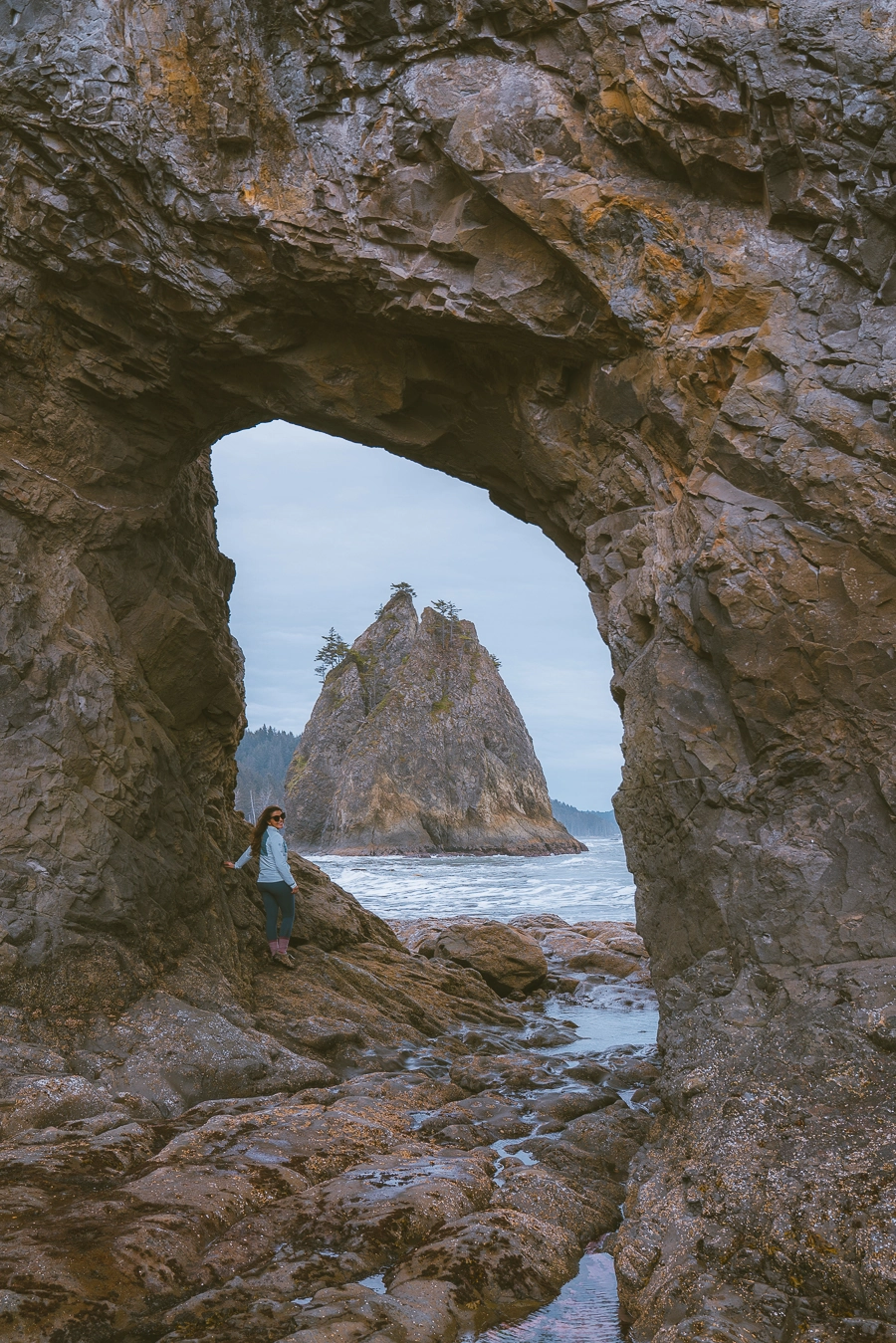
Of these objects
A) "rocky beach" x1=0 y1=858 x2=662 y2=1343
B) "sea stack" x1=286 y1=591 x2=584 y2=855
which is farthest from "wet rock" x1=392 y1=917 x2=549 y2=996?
"sea stack" x1=286 y1=591 x2=584 y2=855

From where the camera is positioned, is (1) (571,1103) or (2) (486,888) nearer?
(1) (571,1103)

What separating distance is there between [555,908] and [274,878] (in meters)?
18.1

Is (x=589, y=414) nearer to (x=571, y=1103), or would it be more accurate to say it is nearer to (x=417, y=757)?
(x=571, y=1103)

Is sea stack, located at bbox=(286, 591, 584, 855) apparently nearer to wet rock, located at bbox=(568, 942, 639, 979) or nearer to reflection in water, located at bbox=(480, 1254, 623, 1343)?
Result: wet rock, located at bbox=(568, 942, 639, 979)

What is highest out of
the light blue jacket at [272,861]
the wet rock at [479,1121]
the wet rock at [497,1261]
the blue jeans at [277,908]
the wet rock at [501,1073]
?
the light blue jacket at [272,861]

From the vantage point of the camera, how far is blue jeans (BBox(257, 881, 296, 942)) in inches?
432

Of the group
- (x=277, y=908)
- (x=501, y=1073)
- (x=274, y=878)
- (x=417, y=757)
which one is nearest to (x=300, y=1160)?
(x=501, y=1073)

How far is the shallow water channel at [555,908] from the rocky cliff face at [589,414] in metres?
0.29

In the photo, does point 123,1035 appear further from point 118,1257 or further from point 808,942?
point 808,942

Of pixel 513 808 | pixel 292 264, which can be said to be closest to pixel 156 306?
pixel 292 264

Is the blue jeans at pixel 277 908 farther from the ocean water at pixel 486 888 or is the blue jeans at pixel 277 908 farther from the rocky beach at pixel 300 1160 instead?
the ocean water at pixel 486 888

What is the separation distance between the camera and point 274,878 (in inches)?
426

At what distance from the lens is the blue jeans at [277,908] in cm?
1097

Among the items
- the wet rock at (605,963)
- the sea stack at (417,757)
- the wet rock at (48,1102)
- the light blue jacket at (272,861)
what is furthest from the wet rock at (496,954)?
the sea stack at (417,757)
